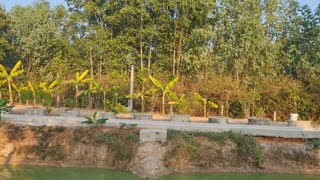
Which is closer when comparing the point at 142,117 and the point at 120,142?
the point at 120,142

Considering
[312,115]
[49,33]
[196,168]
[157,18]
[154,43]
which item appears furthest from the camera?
[49,33]

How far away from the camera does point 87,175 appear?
36.7 ft

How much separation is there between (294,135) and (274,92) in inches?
290

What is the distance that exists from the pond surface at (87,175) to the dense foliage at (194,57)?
25.2 feet

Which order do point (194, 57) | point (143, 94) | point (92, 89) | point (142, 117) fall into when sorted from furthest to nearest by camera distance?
point (194, 57), point (92, 89), point (143, 94), point (142, 117)

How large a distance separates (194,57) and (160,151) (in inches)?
448

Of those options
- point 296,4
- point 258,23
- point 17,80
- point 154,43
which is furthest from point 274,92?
point 17,80

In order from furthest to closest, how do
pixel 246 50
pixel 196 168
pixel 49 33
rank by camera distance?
pixel 49 33
pixel 246 50
pixel 196 168

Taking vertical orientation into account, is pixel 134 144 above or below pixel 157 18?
below

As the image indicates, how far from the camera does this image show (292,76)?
73.7ft

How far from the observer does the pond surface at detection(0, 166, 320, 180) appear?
10.8 meters

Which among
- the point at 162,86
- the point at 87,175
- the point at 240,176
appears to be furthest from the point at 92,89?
the point at 240,176

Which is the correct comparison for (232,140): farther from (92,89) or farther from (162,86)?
(92,89)

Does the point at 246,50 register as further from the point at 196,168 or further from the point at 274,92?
the point at 196,168
